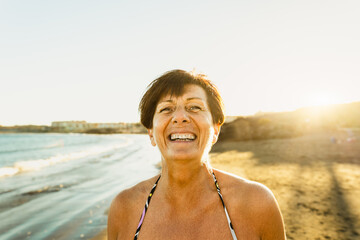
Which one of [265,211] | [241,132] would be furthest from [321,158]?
[241,132]

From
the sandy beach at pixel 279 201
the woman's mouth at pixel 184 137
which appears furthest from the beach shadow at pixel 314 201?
the woman's mouth at pixel 184 137

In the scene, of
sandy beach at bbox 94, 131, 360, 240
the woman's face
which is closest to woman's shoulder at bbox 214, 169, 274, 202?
the woman's face

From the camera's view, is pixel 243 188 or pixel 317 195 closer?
pixel 243 188

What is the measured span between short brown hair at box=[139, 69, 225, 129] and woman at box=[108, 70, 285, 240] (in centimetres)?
1

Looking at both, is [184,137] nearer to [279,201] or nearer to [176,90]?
[176,90]

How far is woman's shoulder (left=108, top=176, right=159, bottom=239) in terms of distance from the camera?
7.29 feet

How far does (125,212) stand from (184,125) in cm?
108

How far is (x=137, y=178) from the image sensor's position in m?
10.2

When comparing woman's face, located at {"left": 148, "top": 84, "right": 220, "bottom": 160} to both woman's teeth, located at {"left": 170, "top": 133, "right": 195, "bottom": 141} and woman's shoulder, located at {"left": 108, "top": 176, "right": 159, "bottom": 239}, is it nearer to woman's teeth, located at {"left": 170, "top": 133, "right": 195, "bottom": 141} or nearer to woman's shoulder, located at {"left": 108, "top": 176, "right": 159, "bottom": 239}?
woman's teeth, located at {"left": 170, "top": 133, "right": 195, "bottom": 141}

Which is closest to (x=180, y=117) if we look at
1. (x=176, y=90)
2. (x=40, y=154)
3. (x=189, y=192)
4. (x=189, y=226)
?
(x=176, y=90)

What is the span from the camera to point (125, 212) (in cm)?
227

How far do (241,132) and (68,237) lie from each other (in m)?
23.8

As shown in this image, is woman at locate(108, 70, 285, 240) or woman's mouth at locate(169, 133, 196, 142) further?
woman's mouth at locate(169, 133, 196, 142)

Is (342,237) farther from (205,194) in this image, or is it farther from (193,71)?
(193,71)
